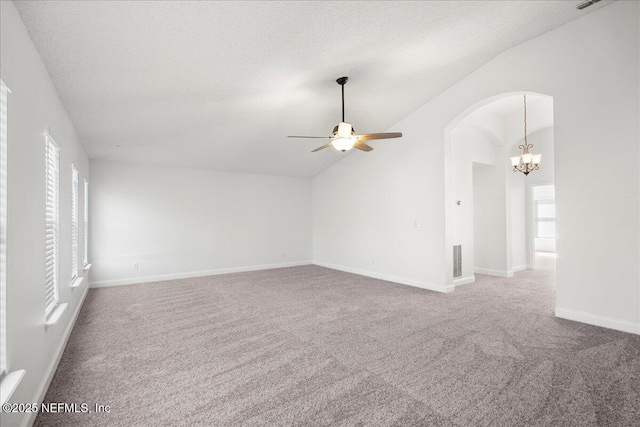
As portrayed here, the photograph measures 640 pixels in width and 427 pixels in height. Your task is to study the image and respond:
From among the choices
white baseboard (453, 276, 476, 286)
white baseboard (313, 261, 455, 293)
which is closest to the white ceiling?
white baseboard (313, 261, 455, 293)

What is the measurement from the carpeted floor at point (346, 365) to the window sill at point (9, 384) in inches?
20.7

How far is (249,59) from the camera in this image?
10.3 ft

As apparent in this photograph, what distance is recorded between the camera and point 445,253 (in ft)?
16.3

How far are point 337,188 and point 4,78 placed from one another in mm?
6292

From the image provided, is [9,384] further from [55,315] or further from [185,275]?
[185,275]

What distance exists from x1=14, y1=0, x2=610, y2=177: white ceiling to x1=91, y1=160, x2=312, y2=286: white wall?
3.08 ft

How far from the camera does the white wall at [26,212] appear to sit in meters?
1.67

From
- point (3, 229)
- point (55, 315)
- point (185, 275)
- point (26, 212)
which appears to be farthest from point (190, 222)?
point (3, 229)

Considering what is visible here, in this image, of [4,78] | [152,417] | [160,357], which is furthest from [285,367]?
[4,78]

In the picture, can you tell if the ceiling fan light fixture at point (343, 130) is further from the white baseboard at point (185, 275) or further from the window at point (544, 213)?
the window at point (544, 213)

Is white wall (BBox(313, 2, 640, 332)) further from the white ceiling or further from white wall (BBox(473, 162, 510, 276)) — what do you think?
white wall (BBox(473, 162, 510, 276))

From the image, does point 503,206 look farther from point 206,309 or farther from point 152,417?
point 152,417

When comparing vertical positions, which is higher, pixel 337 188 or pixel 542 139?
pixel 542 139

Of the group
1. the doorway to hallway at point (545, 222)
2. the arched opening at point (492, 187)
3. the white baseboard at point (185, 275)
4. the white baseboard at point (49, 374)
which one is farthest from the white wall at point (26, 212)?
the doorway to hallway at point (545, 222)
